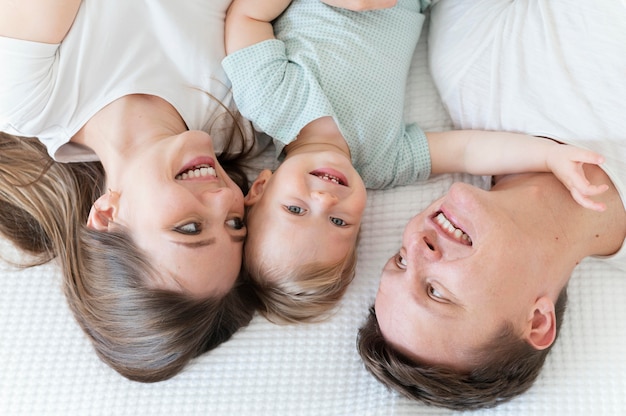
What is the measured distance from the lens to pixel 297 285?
1279 millimetres

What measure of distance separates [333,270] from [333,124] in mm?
330

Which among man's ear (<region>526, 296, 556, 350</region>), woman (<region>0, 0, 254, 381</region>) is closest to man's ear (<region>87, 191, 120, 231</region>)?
woman (<region>0, 0, 254, 381</region>)

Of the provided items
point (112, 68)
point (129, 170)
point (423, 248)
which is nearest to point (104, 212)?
point (129, 170)

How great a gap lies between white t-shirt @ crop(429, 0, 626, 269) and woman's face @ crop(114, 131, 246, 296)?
23.7 inches

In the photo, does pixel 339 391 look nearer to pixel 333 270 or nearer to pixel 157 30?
pixel 333 270

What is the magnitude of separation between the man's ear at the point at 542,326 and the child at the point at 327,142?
0.21 m

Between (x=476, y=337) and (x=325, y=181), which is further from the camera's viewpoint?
(x=325, y=181)

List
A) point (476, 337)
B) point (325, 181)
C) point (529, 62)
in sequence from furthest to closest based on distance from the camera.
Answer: point (529, 62), point (325, 181), point (476, 337)

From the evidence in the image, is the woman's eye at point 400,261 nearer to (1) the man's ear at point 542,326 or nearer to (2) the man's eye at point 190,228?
(1) the man's ear at point 542,326

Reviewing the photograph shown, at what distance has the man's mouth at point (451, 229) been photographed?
1218mm

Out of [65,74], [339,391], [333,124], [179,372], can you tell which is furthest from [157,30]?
[339,391]

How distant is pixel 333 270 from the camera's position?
129 cm

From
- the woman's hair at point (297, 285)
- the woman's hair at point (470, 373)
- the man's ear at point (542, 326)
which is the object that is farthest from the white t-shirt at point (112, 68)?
the man's ear at point (542, 326)

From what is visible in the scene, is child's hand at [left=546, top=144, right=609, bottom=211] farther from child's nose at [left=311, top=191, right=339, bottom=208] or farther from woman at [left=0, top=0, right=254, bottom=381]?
woman at [left=0, top=0, right=254, bottom=381]
